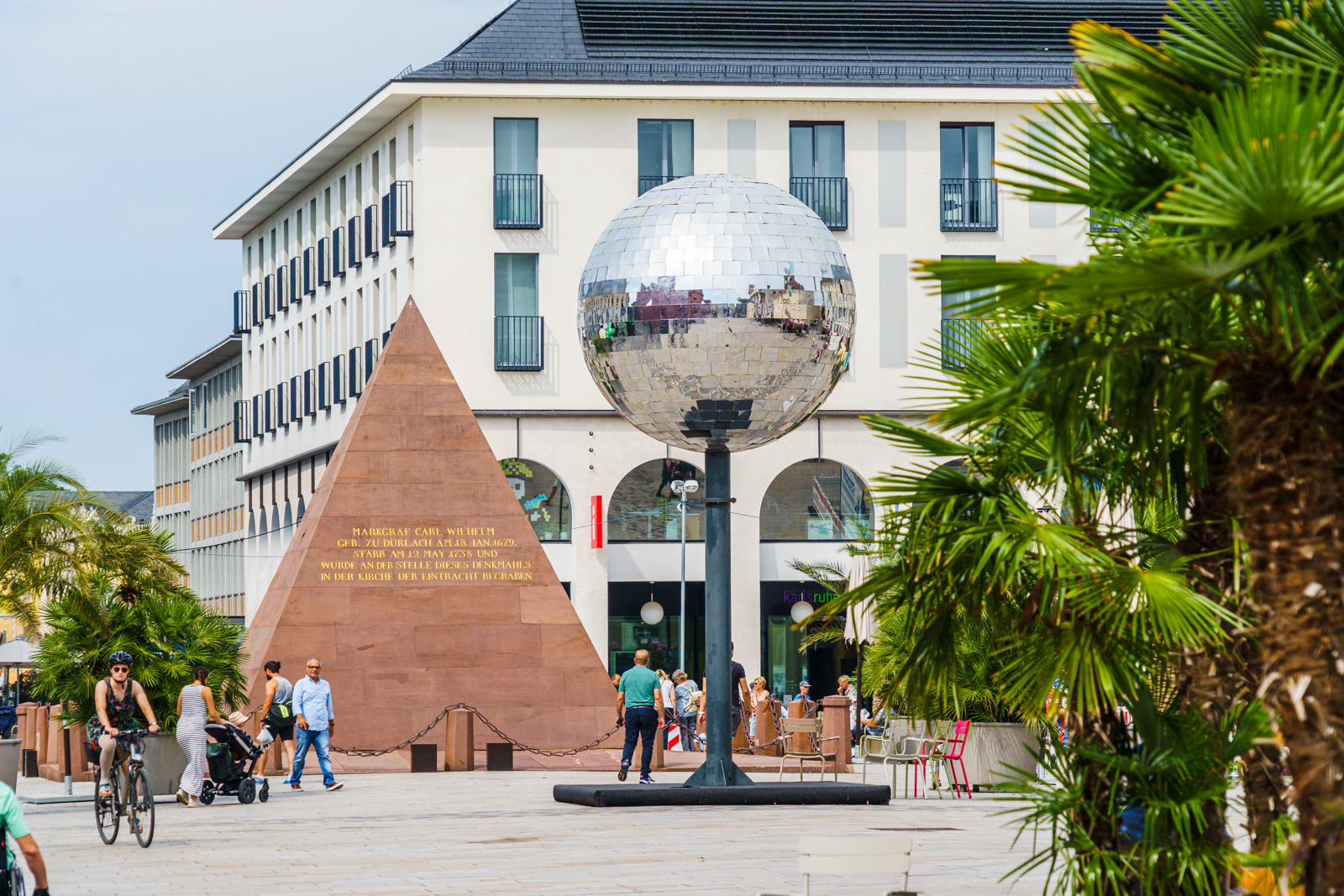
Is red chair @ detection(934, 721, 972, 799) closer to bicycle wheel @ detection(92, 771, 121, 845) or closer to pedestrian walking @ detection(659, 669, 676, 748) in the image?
bicycle wheel @ detection(92, 771, 121, 845)

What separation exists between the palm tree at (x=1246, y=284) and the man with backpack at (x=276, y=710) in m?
16.5

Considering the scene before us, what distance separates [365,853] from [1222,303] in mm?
9483

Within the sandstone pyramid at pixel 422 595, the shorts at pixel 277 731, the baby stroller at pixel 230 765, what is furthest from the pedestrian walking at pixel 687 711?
the baby stroller at pixel 230 765

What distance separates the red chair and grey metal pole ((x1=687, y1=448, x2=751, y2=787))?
8.52 ft

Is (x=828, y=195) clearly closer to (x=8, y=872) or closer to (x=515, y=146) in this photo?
(x=515, y=146)

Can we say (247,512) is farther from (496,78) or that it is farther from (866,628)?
(866,628)

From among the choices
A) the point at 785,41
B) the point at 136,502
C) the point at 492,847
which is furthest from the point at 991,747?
the point at 136,502

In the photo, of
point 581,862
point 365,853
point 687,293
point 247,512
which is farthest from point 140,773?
point 247,512

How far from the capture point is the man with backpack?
75.3 ft

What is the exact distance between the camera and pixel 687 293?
19.1m

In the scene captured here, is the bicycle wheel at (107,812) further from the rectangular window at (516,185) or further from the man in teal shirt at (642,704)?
the rectangular window at (516,185)

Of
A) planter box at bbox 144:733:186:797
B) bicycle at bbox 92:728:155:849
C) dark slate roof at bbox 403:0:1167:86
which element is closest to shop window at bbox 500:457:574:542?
dark slate roof at bbox 403:0:1167:86

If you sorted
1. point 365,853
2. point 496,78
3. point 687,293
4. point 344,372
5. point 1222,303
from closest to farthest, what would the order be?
point 1222,303, point 365,853, point 687,293, point 496,78, point 344,372

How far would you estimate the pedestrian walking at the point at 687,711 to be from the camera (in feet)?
105
